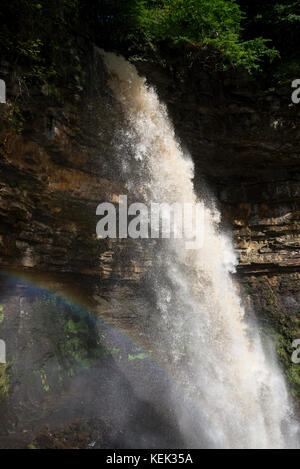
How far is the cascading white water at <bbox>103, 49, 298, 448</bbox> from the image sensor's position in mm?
7422

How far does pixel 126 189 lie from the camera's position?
26.7ft

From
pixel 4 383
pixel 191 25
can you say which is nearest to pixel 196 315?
pixel 4 383

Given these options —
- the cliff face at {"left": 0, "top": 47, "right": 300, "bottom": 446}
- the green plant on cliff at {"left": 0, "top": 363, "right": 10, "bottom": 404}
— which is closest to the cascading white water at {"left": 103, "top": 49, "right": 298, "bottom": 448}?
the cliff face at {"left": 0, "top": 47, "right": 300, "bottom": 446}

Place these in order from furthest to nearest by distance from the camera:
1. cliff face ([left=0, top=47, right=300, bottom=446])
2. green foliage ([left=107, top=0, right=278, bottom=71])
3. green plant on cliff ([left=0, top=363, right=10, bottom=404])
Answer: green foliage ([left=107, top=0, right=278, bottom=71]) < cliff face ([left=0, top=47, right=300, bottom=446]) < green plant on cliff ([left=0, top=363, right=10, bottom=404])

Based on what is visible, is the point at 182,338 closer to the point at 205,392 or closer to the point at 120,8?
the point at 205,392

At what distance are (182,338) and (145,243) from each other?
2771 mm

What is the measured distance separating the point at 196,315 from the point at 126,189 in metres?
3.86

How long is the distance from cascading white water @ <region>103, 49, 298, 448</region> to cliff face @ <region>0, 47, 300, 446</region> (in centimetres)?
45

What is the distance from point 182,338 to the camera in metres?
8.62

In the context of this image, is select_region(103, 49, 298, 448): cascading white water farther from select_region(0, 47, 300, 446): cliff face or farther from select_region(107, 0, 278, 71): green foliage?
select_region(107, 0, 278, 71): green foliage

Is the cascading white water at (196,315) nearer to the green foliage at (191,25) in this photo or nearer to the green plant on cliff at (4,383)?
the green foliage at (191,25)

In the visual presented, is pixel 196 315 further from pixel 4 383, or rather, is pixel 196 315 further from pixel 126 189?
pixel 4 383

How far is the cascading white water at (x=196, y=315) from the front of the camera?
24.3ft
